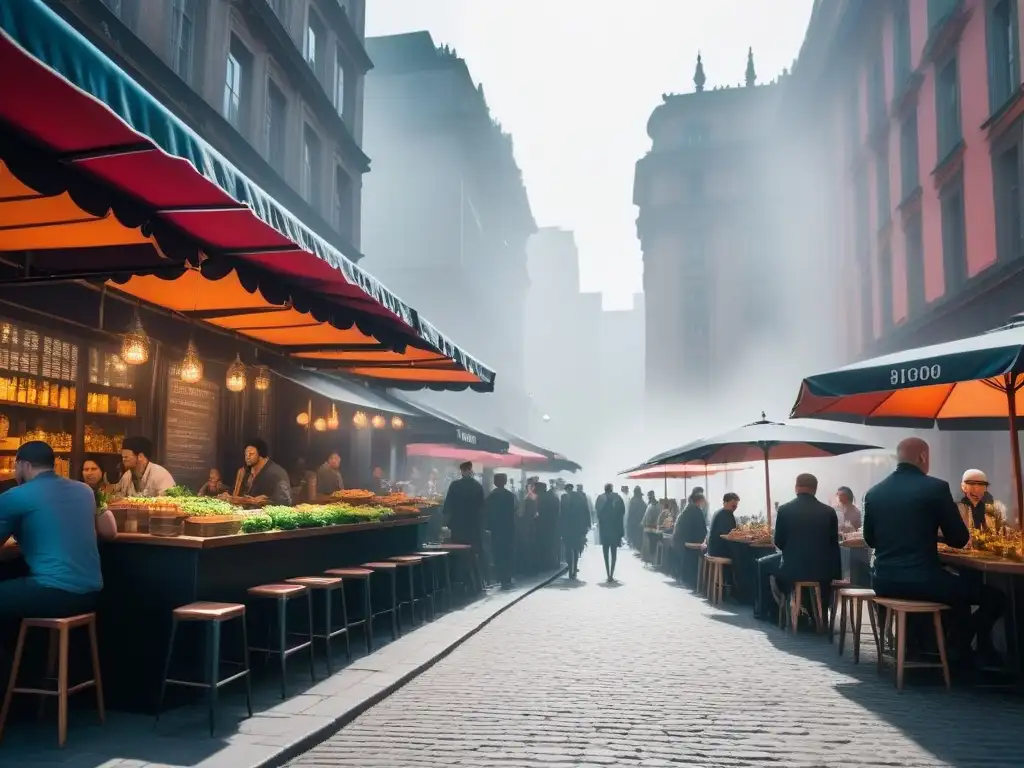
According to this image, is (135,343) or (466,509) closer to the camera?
(135,343)

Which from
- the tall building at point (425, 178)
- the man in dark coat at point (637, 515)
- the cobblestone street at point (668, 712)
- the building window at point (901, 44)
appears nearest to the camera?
the cobblestone street at point (668, 712)

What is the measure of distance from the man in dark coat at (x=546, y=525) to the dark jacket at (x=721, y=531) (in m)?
6.44

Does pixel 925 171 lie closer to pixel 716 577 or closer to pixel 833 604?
pixel 716 577

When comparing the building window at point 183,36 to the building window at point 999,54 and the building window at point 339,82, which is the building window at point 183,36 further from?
the building window at point 999,54

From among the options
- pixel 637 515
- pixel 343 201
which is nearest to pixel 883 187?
pixel 637 515

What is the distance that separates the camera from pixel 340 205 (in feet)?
87.0

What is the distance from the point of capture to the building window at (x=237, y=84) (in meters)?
19.0

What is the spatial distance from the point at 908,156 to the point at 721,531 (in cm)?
1784

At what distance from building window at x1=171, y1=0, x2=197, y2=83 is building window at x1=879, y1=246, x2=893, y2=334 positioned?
2133 cm

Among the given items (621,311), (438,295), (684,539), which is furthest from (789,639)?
(621,311)

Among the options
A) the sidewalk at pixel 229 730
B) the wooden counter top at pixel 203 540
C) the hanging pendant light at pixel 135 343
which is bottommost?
the sidewalk at pixel 229 730

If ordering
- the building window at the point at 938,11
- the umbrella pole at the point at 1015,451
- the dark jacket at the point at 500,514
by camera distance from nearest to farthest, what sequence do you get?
1. the umbrella pole at the point at 1015,451
2. the dark jacket at the point at 500,514
3. the building window at the point at 938,11

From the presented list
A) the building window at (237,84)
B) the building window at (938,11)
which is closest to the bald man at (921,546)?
the building window at (237,84)

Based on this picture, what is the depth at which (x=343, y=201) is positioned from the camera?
87.5ft
